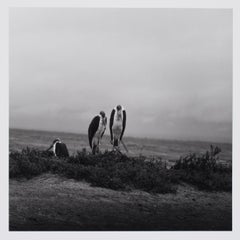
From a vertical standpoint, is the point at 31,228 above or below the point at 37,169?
below

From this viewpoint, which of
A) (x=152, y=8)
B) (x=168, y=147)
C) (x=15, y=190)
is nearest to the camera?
(x=15, y=190)

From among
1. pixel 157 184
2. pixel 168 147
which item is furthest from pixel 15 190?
pixel 168 147

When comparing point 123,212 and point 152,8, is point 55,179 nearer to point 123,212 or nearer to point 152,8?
point 123,212

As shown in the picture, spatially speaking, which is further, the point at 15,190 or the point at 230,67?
the point at 230,67

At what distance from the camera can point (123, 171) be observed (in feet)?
36.7

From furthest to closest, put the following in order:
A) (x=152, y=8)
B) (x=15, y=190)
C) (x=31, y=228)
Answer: (x=152, y=8)
(x=15, y=190)
(x=31, y=228)

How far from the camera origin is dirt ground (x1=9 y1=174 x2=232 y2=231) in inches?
384

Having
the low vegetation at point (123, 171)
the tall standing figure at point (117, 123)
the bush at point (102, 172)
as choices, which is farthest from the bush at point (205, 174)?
the tall standing figure at point (117, 123)

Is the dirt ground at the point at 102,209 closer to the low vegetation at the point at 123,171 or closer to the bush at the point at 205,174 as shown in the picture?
the low vegetation at the point at 123,171

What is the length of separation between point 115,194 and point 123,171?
0.78m

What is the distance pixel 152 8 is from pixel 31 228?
5.72 metres

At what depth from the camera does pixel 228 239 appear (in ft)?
35.4

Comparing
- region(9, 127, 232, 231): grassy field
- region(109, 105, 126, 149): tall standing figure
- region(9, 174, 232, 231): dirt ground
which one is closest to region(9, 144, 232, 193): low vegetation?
region(9, 127, 232, 231): grassy field

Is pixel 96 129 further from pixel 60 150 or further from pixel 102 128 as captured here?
pixel 60 150
